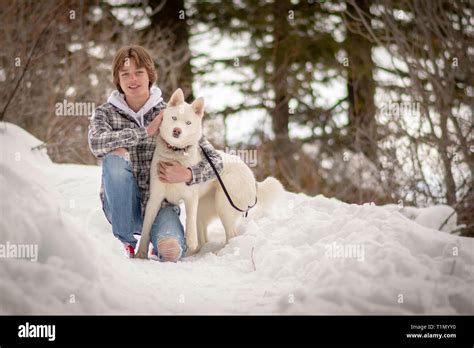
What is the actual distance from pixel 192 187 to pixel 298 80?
23.9ft

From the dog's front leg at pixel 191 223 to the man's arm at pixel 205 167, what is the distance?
0.42 feet

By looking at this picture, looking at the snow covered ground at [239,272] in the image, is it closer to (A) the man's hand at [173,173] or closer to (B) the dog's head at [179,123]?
(A) the man's hand at [173,173]

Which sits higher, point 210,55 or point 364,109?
point 210,55

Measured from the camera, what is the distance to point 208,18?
35.1ft

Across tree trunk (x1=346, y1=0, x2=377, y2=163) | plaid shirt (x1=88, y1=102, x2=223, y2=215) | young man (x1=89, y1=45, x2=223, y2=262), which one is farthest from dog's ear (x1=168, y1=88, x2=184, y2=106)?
tree trunk (x1=346, y1=0, x2=377, y2=163)

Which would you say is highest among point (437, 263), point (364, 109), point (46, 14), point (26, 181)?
point (46, 14)

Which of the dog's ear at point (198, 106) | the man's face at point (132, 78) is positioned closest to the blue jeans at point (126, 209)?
the man's face at point (132, 78)

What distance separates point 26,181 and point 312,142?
8.20 meters

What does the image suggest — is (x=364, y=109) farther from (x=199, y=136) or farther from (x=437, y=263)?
(x=437, y=263)

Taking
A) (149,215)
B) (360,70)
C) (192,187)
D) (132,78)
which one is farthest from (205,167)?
(360,70)

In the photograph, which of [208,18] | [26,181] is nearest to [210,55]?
[208,18]

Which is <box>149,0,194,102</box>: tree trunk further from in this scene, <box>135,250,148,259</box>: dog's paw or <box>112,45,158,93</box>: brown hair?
<box>135,250,148,259</box>: dog's paw

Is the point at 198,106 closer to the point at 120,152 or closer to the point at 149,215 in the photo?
the point at 120,152
